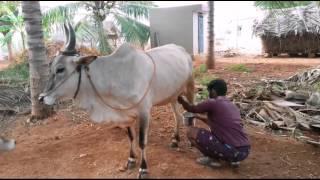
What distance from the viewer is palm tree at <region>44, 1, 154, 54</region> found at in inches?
512

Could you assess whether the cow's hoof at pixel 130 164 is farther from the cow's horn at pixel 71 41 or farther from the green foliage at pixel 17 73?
the green foliage at pixel 17 73

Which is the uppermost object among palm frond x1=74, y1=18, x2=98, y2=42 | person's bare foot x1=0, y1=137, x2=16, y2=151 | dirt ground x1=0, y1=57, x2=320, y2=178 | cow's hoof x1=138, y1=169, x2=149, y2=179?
palm frond x1=74, y1=18, x2=98, y2=42

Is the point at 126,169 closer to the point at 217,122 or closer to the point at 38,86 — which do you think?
the point at 217,122

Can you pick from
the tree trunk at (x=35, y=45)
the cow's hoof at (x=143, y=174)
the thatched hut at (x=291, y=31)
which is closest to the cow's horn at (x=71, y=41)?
the cow's hoof at (x=143, y=174)

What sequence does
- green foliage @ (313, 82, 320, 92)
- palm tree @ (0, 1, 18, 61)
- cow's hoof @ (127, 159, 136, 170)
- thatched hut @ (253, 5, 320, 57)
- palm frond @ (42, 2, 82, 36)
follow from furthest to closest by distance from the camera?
thatched hut @ (253, 5, 320, 57), palm tree @ (0, 1, 18, 61), palm frond @ (42, 2, 82, 36), green foliage @ (313, 82, 320, 92), cow's hoof @ (127, 159, 136, 170)

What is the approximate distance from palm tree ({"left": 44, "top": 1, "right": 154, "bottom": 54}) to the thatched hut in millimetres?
5065

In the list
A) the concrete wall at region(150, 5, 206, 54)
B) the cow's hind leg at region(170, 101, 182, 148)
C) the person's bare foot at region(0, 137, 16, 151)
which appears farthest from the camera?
the concrete wall at region(150, 5, 206, 54)

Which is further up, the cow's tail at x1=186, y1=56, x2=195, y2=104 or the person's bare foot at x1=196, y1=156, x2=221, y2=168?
the cow's tail at x1=186, y1=56, x2=195, y2=104

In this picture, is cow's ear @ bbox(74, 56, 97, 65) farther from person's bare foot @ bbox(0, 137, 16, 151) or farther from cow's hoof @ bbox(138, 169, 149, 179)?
person's bare foot @ bbox(0, 137, 16, 151)

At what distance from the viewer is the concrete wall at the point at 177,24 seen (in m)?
20.3

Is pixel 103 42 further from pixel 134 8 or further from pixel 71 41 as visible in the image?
pixel 71 41

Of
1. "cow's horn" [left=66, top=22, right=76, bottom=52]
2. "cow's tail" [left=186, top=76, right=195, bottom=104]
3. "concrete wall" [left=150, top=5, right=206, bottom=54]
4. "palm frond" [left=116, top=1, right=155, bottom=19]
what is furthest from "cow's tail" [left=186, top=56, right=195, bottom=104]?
"concrete wall" [left=150, top=5, right=206, bottom=54]

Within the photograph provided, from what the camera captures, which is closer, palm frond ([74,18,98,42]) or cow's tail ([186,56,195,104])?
cow's tail ([186,56,195,104])

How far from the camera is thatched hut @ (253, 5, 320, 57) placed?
16500 mm
